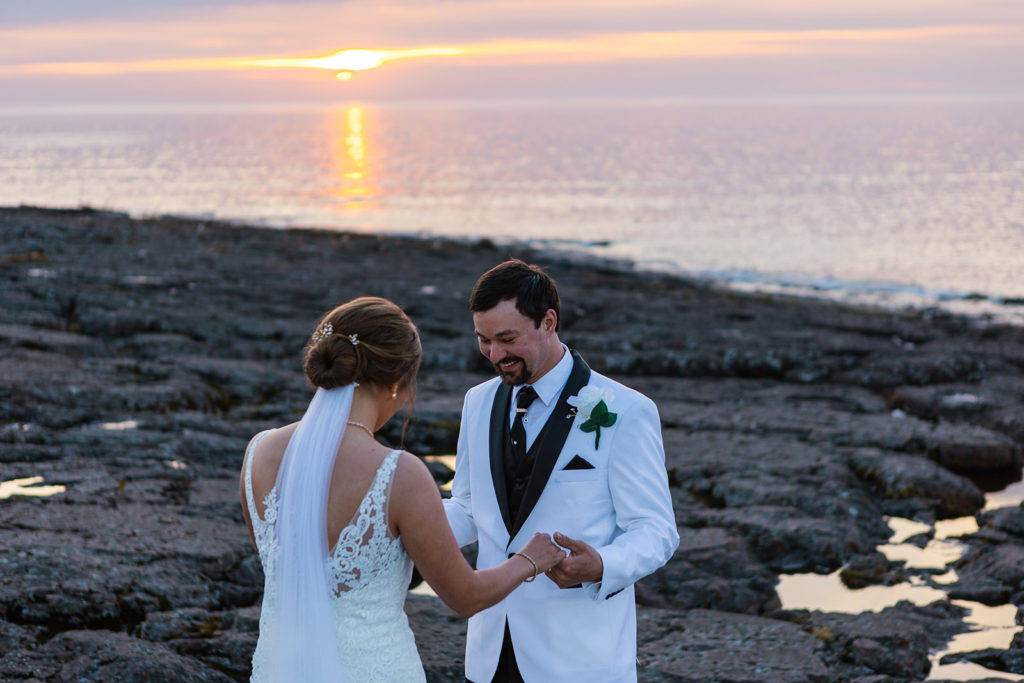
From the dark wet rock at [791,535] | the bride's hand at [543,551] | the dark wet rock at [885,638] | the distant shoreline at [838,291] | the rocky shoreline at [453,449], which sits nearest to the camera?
the bride's hand at [543,551]

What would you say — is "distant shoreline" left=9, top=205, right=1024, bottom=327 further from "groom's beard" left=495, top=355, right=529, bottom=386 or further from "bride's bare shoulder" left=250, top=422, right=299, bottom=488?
"bride's bare shoulder" left=250, top=422, right=299, bottom=488

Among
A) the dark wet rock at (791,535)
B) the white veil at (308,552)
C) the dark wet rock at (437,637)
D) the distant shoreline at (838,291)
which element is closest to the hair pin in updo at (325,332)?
the white veil at (308,552)

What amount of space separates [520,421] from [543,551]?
2.01ft

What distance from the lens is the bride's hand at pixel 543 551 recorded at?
3.44 meters

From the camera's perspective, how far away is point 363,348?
3219 millimetres

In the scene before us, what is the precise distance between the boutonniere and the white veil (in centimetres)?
93

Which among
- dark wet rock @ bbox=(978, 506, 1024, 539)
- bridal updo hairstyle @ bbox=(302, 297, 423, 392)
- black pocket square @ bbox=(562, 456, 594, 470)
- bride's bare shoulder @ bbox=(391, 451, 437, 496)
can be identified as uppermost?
bridal updo hairstyle @ bbox=(302, 297, 423, 392)

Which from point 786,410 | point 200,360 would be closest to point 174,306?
point 200,360

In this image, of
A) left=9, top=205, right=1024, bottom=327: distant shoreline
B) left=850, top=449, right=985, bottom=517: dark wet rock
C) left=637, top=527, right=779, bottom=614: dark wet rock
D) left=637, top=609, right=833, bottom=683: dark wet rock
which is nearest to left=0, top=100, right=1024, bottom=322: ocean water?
left=9, top=205, right=1024, bottom=327: distant shoreline

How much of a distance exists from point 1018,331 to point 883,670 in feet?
51.5

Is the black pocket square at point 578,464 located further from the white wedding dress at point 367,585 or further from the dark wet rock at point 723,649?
the dark wet rock at point 723,649

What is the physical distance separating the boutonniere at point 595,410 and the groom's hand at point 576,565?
392mm

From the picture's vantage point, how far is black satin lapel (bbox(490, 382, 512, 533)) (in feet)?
12.3

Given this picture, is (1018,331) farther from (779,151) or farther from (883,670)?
(779,151)
